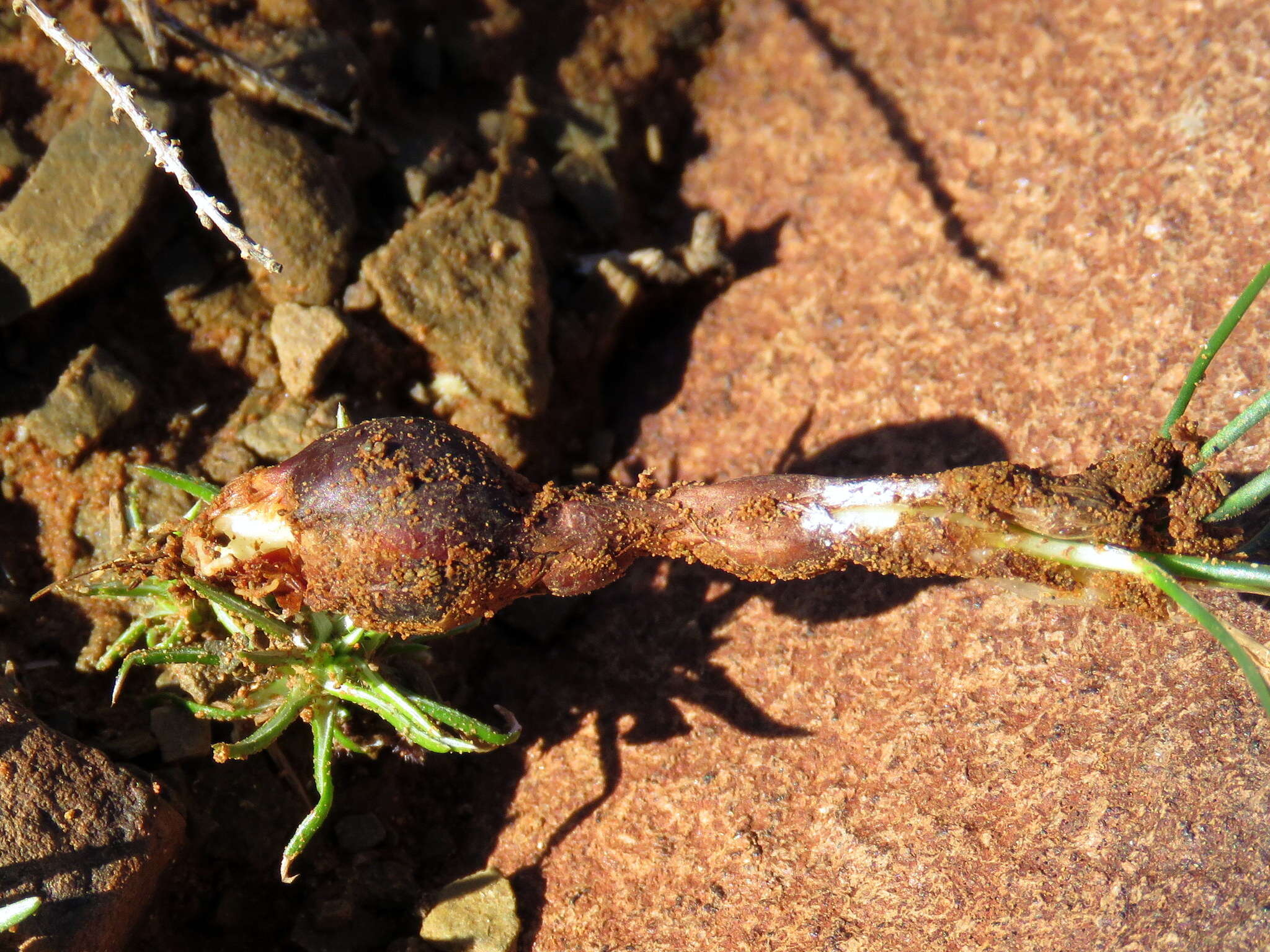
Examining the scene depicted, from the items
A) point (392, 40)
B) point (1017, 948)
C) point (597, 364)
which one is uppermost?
point (392, 40)

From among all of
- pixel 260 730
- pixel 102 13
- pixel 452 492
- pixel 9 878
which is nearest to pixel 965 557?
pixel 452 492

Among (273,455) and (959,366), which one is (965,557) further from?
(273,455)

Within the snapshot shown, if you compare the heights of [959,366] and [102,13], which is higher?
[102,13]

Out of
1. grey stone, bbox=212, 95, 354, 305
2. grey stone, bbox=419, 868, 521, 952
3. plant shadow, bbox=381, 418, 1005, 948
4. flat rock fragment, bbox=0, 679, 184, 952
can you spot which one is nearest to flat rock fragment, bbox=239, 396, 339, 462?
grey stone, bbox=212, 95, 354, 305

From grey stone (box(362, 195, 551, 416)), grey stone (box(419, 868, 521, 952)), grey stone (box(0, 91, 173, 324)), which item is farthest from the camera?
grey stone (box(362, 195, 551, 416))

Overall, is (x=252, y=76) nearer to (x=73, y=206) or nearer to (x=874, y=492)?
(x=73, y=206)

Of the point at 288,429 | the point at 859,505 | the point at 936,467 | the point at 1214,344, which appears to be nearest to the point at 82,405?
the point at 288,429

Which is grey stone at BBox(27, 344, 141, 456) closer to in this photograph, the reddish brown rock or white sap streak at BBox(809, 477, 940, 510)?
the reddish brown rock
